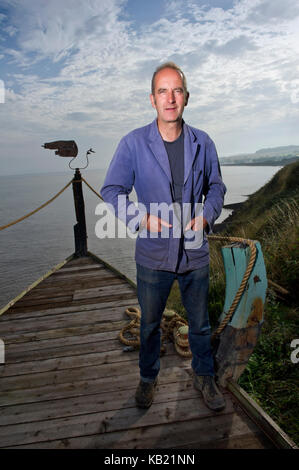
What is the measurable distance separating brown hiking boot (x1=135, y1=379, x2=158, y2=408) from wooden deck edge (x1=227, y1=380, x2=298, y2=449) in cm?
61

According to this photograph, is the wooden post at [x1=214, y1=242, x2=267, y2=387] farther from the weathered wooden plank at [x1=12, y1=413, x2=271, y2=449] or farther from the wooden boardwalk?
the weathered wooden plank at [x1=12, y1=413, x2=271, y2=449]

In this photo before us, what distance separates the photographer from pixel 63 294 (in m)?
4.30

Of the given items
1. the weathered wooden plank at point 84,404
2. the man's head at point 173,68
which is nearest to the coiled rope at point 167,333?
the weathered wooden plank at point 84,404

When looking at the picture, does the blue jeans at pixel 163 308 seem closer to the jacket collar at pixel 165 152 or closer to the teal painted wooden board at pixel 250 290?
the teal painted wooden board at pixel 250 290

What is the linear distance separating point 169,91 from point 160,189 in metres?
0.61

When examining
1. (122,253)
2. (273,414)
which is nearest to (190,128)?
(273,414)

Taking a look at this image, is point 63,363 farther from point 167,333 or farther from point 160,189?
point 160,189

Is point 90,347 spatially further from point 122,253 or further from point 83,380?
point 122,253

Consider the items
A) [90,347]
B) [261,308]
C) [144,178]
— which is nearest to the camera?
[144,178]

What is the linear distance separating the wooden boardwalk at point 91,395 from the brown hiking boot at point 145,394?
47 mm

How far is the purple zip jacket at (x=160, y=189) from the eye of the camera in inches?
75.4

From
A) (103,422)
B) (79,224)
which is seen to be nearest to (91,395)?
(103,422)

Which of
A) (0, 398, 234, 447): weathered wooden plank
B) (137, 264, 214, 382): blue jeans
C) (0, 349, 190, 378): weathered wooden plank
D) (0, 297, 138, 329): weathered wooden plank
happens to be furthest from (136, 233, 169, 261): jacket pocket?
(0, 297, 138, 329): weathered wooden plank
